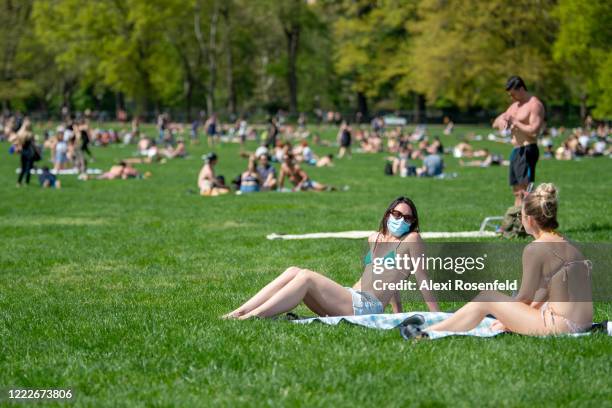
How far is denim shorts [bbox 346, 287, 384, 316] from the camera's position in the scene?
7.74m

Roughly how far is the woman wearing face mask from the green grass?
0.24 meters

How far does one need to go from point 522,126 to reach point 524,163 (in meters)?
0.52

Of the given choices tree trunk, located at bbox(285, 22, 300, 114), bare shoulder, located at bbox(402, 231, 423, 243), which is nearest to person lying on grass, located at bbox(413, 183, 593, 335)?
bare shoulder, located at bbox(402, 231, 423, 243)

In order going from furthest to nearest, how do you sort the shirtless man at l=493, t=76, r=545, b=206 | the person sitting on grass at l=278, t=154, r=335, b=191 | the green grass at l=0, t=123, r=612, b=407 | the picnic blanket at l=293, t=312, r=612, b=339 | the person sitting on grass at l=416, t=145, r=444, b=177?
the person sitting on grass at l=416, t=145, r=444, b=177 < the person sitting on grass at l=278, t=154, r=335, b=191 < the shirtless man at l=493, t=76, r=545, b=206 < the picnic blanket at l=293, t=312, r=612, b=339 < the green grass at l=0, t=123, r=612, b=407

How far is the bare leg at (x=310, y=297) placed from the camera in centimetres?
768

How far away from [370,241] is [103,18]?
7251 centimetres

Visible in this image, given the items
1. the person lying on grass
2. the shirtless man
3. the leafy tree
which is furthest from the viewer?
the leafy tree

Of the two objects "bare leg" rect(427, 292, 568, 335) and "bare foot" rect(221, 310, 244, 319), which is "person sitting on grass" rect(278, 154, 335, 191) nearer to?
"bare foot" rect(221, 310, 244, 319)

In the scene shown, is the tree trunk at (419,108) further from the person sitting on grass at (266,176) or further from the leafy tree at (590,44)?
the person sitting on grass at (266,176)

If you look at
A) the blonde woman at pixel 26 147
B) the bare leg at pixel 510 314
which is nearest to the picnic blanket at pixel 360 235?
the bare leg at pixel 510 314

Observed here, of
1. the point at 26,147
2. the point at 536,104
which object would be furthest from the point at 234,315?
the point at 26,147

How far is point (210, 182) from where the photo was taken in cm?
2377

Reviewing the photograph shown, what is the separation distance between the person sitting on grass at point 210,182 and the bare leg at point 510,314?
16630mm

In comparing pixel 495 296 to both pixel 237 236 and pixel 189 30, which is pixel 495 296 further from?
pixel 189 30
